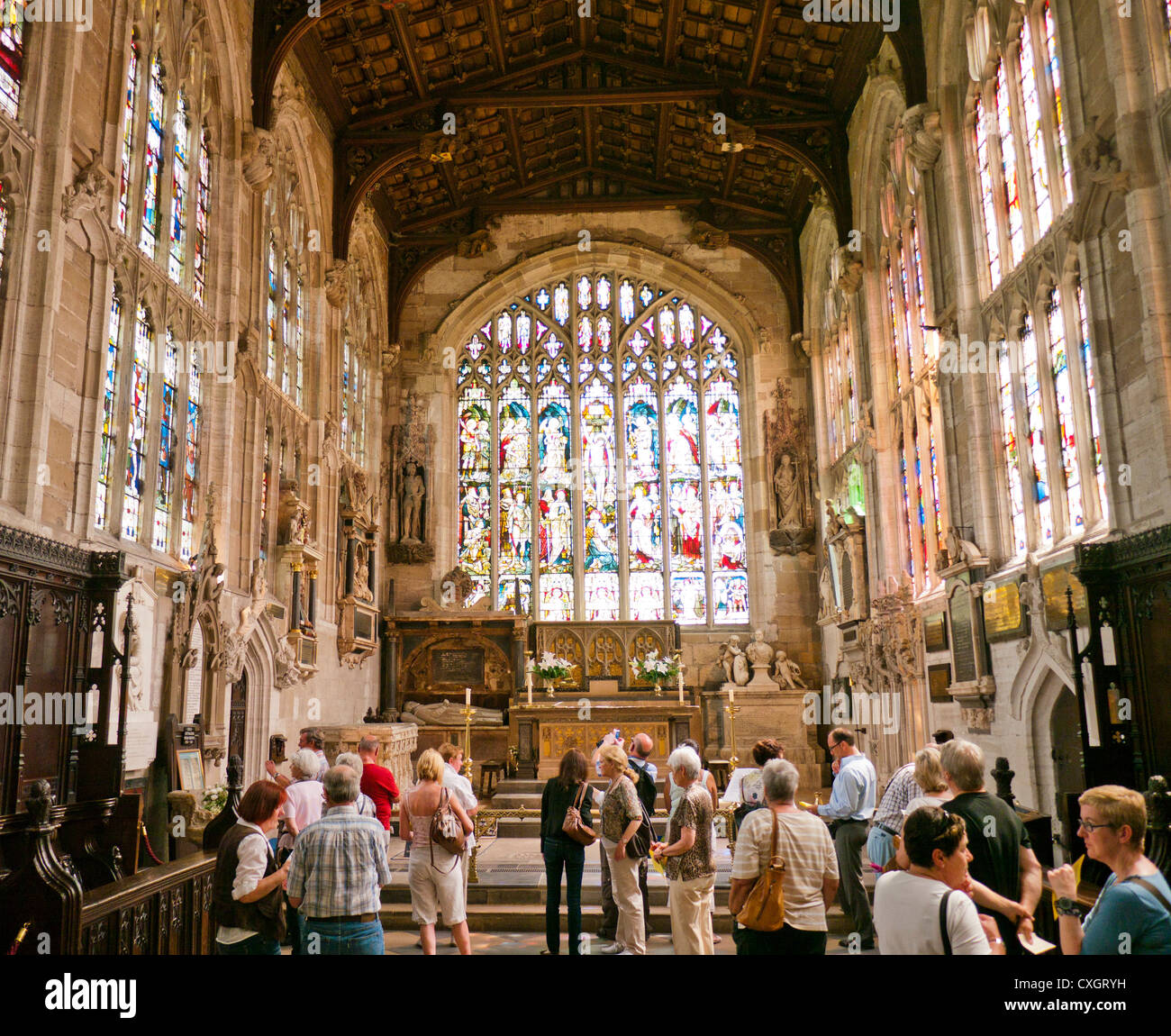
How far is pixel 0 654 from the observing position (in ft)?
23.1

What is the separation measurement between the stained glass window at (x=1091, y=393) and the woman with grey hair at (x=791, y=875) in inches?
226

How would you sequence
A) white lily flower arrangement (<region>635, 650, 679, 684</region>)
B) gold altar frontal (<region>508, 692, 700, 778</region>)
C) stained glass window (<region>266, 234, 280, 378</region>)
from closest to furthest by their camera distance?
stained glass window (<region>266, 234, 280, 378</region>)
gold altar frontal (<region>508, 692, 700, 778</region>)
white lily flower arrangement (<region>635, 650, 679, 684</region>)

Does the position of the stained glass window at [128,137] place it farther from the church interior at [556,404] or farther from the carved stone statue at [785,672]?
the carved stone statue at [785,672]

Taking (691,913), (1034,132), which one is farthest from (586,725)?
(1034,132)

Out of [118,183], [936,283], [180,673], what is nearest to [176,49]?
[118,183]

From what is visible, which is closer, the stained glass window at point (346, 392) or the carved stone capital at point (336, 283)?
the carved stone capital at point (336, 283)

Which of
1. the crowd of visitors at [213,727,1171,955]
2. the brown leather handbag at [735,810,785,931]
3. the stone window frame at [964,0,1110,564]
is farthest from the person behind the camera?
the stone window frame at [964,0,1110,564]

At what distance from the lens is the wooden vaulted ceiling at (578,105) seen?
1504 centimetres

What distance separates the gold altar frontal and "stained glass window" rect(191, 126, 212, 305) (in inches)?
324

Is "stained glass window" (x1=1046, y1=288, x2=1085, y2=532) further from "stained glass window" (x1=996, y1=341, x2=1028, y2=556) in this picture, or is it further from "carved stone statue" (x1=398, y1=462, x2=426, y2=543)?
"carved stone statue" (x1=398, y1=462, x2=426, y2=543)

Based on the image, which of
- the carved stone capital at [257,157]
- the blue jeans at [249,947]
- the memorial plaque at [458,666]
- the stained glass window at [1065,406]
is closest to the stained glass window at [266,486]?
the carved stone capital at [257,157]

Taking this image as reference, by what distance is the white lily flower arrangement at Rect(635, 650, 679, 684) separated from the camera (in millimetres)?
17906

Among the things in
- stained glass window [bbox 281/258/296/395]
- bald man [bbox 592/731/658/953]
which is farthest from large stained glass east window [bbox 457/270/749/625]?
bald man [bbox 592/731/658/953]

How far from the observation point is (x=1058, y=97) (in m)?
9.56
